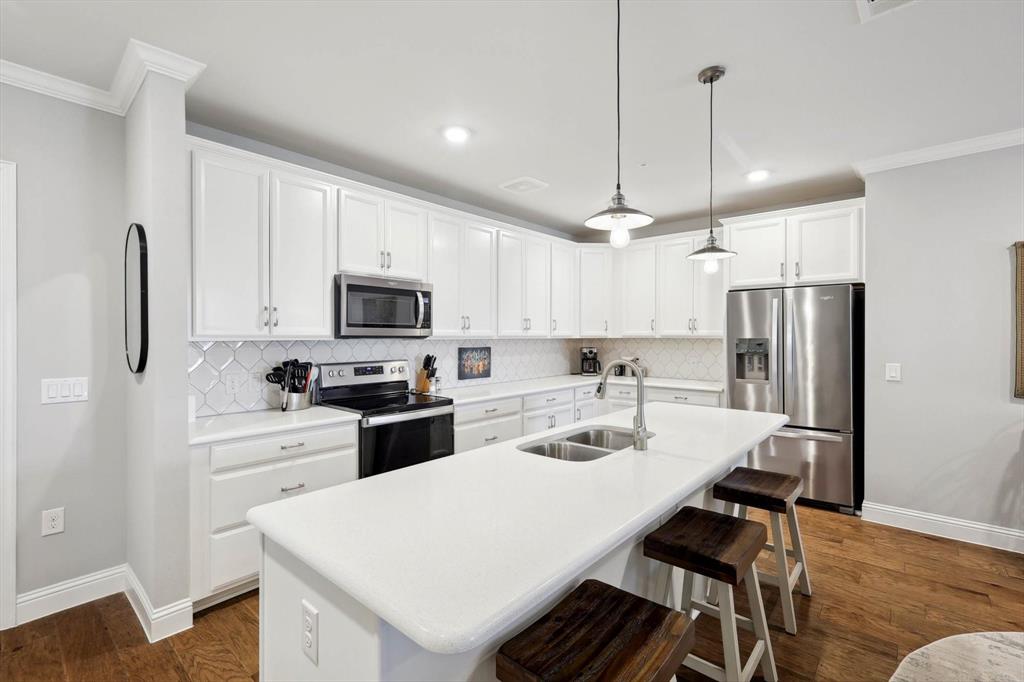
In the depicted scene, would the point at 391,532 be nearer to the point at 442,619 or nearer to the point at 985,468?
the point at 442,619

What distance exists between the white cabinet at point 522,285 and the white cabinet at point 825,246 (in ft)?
7.04

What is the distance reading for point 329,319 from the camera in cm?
305

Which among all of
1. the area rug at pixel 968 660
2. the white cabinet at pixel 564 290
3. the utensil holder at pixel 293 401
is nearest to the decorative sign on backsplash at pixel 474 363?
the white cabinet at pixel 564 290

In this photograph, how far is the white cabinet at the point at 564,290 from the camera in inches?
192

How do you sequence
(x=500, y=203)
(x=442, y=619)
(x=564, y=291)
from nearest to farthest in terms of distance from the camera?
(x=442, y=619), (x=500, y=203), (x=564, y=291)

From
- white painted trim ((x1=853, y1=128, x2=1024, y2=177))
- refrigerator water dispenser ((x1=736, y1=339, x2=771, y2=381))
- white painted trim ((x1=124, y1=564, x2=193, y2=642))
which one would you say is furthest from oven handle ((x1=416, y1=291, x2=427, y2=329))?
white painted trim ((x1=853, y1=128, x2=1024, y2=177))

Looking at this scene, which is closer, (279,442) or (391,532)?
(391,532)

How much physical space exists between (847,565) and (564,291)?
3.19 meters

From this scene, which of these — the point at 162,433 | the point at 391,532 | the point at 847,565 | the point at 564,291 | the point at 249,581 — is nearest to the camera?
the point at 391,532

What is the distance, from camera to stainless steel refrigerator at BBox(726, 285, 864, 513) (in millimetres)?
3562

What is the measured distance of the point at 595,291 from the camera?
5.23 metres

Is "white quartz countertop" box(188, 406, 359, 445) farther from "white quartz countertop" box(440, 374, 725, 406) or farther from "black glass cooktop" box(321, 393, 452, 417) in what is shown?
"white quartz countertop" box(440, 374, 725, 406)

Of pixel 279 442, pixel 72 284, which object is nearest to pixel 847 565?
pixel 279 442

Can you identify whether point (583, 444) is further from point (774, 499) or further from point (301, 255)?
point (301, 255)
